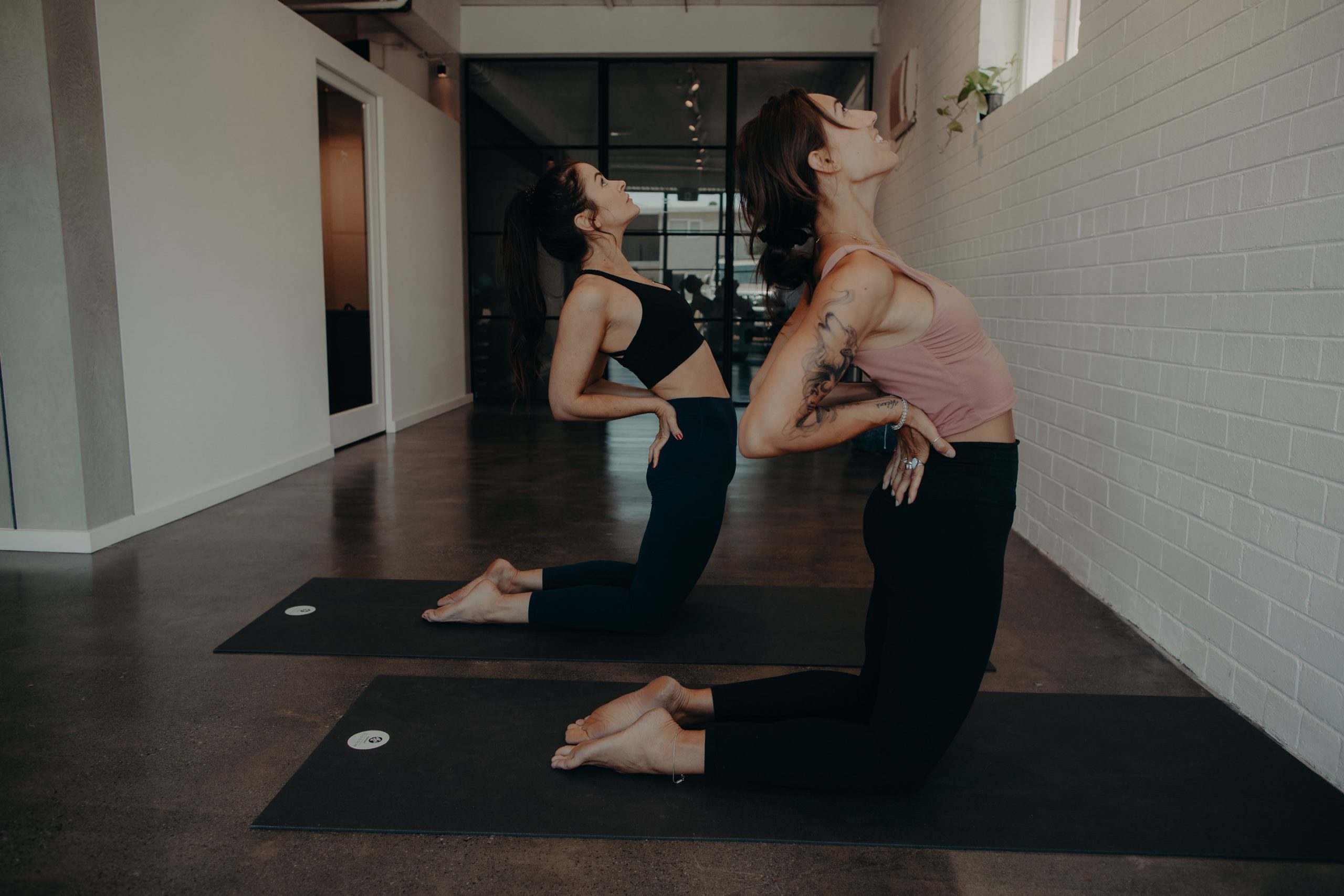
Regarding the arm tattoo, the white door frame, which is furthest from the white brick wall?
the white door frame

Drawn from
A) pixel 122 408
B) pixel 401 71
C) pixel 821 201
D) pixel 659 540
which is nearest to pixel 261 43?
pixel 122 408

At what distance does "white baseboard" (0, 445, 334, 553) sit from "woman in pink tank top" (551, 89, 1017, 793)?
2823 millimetres

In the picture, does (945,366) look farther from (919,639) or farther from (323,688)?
(323,688)

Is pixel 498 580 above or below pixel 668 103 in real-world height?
below

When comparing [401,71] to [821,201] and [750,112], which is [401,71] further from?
[821,201]

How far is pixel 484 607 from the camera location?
267cm

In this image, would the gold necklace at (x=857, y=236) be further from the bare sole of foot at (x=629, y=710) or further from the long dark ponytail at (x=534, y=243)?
the long dark ponytail at (x=534, y=243)

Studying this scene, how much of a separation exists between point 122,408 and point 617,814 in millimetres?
3071

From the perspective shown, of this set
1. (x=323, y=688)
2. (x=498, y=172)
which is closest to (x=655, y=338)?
(x=323, y=688)

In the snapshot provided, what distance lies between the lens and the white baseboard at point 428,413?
7059 mm

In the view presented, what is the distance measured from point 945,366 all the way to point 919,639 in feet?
1.57

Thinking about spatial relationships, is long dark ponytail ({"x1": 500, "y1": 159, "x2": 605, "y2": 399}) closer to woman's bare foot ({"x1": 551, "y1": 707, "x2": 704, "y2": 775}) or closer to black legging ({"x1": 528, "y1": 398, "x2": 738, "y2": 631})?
black legging ({"x1": 528, "y1": 398, "x2": 738, "y2": 631})

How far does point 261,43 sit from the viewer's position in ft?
16.0

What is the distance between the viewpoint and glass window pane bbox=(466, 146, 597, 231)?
905 cm
